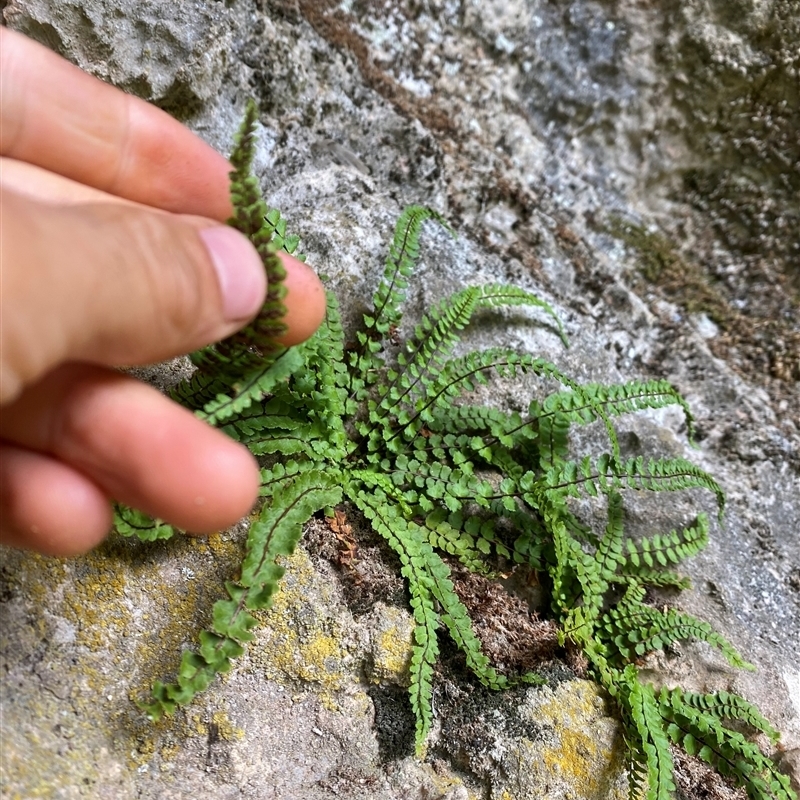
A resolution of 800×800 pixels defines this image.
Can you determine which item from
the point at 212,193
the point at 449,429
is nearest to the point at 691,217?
the point at 449,429

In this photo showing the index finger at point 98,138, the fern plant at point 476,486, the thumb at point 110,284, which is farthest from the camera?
the fern plant at point 476,486

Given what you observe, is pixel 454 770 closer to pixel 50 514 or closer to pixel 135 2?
pixel 50 514

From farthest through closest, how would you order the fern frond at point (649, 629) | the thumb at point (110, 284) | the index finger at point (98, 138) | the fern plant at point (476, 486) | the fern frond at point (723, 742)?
the fern frond at point (649, 629) → the fern frond at point (723, 742) → the fern plant at point (476, 486) → the index finger at point (98, 138) → the thumb at point (110, 284)

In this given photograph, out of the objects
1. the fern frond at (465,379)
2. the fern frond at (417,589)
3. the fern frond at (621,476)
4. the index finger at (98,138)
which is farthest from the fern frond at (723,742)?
the index finger at (98,138)

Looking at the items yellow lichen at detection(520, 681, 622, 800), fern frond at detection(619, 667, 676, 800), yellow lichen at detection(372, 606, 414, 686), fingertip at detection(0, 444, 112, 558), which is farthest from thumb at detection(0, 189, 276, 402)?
fern frond at detection(619, 667, 676, 800)

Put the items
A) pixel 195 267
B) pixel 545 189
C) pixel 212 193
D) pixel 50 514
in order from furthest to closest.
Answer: pixel 545 189
pixel 212 193
pixel 50 514
pixel 195 267

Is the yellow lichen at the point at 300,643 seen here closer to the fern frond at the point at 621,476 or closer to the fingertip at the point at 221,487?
the fingertip at the point at 221,487

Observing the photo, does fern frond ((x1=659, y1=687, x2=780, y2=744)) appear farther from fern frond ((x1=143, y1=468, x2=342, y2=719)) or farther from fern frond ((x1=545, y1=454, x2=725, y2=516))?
fern frond ((x1=143, y1=468, x2=342, y2=719))
